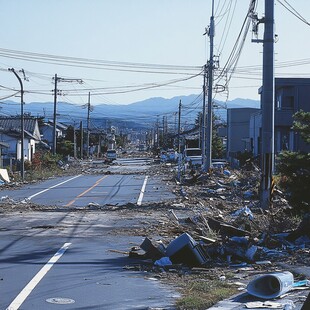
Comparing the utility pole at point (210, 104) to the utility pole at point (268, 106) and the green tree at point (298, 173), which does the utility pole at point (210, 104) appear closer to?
the utility pole at point (268, 106)

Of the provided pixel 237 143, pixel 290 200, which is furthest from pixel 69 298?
pixel 237 143

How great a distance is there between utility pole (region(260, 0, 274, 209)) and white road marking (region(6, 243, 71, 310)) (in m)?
9.60

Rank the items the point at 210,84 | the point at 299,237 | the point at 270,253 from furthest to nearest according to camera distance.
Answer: the point at 210,84, the point at 299,237, the point at 270,253

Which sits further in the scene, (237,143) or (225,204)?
(237,143)

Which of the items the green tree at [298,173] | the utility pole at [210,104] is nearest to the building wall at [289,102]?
the utility pole at [210,104]

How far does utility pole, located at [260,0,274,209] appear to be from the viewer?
22.5 m

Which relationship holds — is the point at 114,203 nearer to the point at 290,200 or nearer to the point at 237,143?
the point at 290,200

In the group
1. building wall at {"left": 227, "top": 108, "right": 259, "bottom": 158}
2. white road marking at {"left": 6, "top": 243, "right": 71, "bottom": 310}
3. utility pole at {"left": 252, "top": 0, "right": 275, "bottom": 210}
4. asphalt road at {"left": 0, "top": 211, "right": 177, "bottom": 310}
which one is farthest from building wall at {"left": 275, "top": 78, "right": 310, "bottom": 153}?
white road marking at {"left": 6, "top": 243, "right": 71, "bottom": 310}

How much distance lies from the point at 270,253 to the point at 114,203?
16258 millimetres

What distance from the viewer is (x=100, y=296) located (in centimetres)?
984

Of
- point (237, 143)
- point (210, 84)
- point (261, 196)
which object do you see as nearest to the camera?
point (261, 196)

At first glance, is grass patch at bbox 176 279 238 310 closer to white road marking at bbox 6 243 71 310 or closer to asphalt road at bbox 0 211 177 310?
asphalt road at bbox 0 211 177 310

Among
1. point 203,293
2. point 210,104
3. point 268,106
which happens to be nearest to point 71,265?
point 203,293

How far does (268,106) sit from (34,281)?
13.4 m
